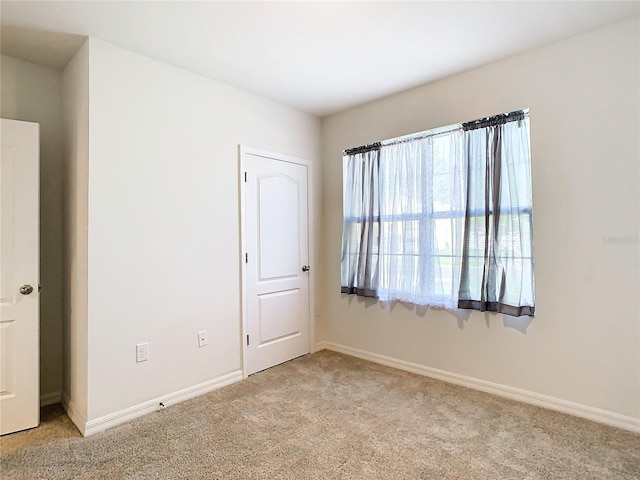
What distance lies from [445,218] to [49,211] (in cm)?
310

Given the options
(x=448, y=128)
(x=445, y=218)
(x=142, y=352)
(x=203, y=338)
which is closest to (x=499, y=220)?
(x=445, y=218)

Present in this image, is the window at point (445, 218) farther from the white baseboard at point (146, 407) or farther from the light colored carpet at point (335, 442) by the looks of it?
the white baseboard at point (146, 407)

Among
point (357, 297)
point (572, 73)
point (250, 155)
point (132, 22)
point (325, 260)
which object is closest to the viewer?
point (132, 22)

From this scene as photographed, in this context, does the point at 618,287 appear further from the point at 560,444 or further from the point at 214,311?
the point at 214,311

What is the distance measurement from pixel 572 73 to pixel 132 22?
2861 mm

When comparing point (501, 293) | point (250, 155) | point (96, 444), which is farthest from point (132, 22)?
point (501, 293)

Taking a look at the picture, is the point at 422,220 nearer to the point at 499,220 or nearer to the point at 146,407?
the point at 499,220

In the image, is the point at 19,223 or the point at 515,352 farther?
the point at 515,352

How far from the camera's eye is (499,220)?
2.65 meters

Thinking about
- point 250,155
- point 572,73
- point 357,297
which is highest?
point 572,73

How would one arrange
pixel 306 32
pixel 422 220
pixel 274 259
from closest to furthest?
pixel 306 32 → pixel 422 220 → pixel 274 259

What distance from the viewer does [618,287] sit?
2.28 metres

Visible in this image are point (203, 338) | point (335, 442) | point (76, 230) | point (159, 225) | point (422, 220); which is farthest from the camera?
point (422, 220)

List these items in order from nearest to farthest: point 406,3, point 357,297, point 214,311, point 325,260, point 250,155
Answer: point 406,3, point 214,311, point 250,155, point 357,297, point 325,260
